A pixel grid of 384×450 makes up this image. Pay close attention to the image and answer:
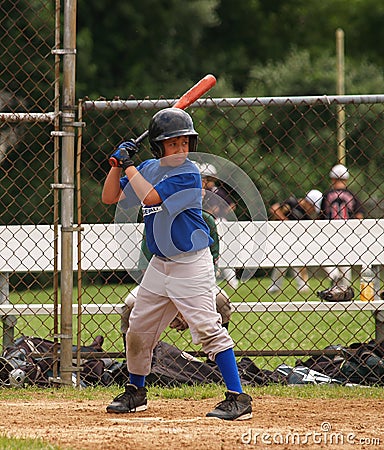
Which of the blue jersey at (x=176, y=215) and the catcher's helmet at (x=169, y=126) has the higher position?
the catcher's helmet at (x=169, y=126)

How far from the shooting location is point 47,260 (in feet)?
22.6

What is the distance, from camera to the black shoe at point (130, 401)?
5145 mm

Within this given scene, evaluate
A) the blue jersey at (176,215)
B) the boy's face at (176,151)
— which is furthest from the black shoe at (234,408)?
the boy's face at (176,151)

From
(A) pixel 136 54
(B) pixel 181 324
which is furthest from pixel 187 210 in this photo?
(A) pixel 136 54

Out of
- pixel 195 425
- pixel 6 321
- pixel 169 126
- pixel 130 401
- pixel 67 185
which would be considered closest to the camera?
pixel 195 425

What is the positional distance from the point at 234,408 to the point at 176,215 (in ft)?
3.43

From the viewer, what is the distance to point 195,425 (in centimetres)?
472

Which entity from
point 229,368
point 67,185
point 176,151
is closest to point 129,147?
point 176,151

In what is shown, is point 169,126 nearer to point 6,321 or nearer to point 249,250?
point 249,250

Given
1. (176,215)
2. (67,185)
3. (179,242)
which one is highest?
(67,185)

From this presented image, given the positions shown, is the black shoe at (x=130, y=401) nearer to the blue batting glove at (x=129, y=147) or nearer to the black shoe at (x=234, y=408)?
the black shoe at (x=234, y=408)

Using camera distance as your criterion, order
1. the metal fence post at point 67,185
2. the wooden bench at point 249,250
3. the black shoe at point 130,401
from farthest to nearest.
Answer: the wooden bench at point 249,250
the metal fence post at point 67,185
the black shoe at point 130,401

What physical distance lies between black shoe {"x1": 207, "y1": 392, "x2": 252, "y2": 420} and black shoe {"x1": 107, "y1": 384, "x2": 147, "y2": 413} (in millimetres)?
439

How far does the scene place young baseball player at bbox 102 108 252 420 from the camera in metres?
4.88
